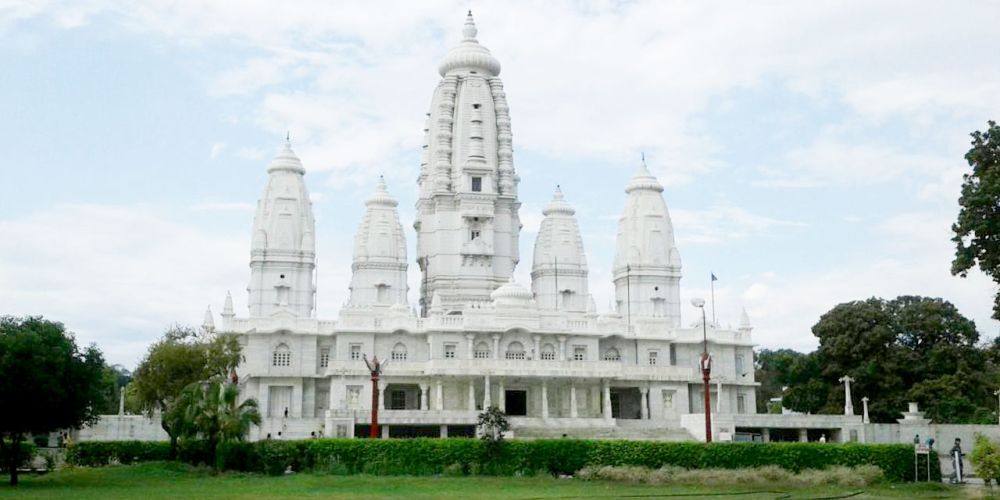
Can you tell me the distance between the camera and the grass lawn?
32.3 metres

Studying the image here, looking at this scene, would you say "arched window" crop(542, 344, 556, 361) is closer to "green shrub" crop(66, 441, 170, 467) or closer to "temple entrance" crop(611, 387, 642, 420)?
"temple entrance" crop(611, 387, 642, 420)

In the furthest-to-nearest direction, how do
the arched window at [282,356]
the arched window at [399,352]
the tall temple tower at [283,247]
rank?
the tall temple tower at [283,247] < the arched window at [282,356] < the arched window at [399,352]

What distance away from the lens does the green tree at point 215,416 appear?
4234 centimetres

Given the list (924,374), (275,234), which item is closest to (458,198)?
(275,234)

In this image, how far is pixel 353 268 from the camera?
255ft

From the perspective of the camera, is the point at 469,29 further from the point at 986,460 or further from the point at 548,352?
the point at 986,460

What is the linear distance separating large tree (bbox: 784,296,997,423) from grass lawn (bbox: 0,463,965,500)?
30.1 meters

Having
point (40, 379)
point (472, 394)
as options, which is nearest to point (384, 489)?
point (40, 379)

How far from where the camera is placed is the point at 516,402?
63469mm

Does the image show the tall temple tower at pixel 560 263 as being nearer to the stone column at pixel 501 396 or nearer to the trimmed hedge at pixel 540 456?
the stone column at pixel 501 396

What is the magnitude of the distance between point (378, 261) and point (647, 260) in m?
19.6

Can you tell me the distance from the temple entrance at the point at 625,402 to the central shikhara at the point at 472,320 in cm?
10

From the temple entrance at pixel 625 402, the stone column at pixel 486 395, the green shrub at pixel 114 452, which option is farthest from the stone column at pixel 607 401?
→ the green shrub at pixel 114 452

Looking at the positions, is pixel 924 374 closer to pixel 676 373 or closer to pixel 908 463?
pixel 676 373
